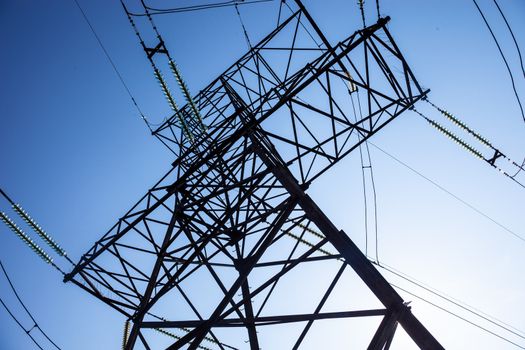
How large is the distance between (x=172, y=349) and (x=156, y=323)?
35.4 inches

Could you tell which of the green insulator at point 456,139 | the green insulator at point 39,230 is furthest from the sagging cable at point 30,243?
the green insulator at point 456,139

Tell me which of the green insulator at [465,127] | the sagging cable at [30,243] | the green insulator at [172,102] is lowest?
the green insulator at [465,127]

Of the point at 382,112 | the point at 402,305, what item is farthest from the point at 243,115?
the point at 402,305

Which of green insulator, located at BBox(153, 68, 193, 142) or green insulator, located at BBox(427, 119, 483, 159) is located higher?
green insulator, located at BBox(153, 68, 193, 142)

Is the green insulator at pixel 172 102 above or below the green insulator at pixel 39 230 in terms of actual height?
above

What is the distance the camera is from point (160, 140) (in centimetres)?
832

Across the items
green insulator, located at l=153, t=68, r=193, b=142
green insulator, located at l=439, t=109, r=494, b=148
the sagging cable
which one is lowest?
green insulator, located at l=439, t=109, r=494, b=148

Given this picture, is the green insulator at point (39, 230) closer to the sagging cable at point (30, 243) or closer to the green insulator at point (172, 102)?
the sagging cable at point (30, 243)

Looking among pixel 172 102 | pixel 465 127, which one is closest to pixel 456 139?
pixel 465 127

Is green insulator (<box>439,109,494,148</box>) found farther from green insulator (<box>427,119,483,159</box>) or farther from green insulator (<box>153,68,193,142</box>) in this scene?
green insulator (<box>153,68,193,142</box>)

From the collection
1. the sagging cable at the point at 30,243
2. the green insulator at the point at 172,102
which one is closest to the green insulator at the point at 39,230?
the sagging cable at the point at 30,243

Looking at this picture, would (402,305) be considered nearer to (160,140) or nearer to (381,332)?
(381,332)

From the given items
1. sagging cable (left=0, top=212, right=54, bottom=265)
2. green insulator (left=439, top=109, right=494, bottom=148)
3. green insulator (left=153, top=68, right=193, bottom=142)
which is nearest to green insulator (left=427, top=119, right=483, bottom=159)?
green insulator (left=439, top=109, right=494, bottom=148)

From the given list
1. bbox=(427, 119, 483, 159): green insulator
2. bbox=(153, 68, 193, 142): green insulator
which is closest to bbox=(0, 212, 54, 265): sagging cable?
bbox=(153, 68, 193, 142): green insulator
